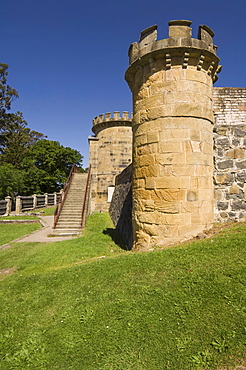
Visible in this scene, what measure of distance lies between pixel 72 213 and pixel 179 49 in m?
10.8

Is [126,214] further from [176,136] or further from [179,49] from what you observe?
[179,49]

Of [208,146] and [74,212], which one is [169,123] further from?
[74,212]

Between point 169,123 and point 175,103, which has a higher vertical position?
point 175,103

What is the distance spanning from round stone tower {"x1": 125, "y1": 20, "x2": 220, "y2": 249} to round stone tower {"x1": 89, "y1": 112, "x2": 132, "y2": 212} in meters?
16.3

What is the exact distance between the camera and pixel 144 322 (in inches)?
104

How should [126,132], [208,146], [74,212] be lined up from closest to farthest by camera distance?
[208,146], [74,212], [126,132]

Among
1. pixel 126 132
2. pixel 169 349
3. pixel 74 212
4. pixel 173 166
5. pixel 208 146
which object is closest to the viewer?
pixel 169 349

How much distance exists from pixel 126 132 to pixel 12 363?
21.4 m

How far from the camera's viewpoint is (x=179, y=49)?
5.43 metres

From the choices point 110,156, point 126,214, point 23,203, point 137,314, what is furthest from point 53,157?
point 137,314

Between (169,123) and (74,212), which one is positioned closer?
(169,123)

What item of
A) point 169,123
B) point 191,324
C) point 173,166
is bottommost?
point 191,324

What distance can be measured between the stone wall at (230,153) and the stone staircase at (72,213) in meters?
7.41

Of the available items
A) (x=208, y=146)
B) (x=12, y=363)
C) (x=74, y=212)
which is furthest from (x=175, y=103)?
(x=74, y=212)
